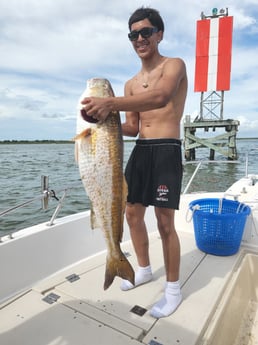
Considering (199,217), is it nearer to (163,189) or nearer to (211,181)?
(163,189)

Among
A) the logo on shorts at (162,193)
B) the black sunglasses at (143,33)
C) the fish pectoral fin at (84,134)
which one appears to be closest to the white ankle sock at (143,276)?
the logo on shorts at (162,193)

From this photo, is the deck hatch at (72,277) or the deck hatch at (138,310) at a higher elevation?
the deck hatch at (72,277)

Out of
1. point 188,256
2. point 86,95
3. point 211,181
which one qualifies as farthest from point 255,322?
point 211,181

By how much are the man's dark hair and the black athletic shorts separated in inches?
35.2

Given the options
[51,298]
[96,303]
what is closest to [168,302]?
[96,303]

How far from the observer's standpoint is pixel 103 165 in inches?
68.1

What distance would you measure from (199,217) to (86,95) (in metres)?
2.24

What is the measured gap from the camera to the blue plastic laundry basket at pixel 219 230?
322 cm

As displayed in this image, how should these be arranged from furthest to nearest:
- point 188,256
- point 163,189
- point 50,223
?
point 188,256 < point 50,223 < point 163,189

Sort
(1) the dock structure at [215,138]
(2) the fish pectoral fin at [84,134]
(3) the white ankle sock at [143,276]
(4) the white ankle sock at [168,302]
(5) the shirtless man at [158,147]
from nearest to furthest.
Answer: (2) the fish pectoral fin at [84,134]
(5) the shirtless man at [158,147]
(4) the white ankle sock at [168,302]
(3) the white ankle sock at [143,276]
(1) the dock structure at [215,138]

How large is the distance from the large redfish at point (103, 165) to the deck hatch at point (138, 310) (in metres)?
0.70

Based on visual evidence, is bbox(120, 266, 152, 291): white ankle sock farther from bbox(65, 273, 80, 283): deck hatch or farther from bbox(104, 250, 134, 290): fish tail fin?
bbox(104, 250, 134, 290): fish tail fin

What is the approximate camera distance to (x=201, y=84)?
17750 mm

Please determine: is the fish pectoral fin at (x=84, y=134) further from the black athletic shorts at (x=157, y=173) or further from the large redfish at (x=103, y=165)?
the black athletic shorts at (x=157, y=173)
